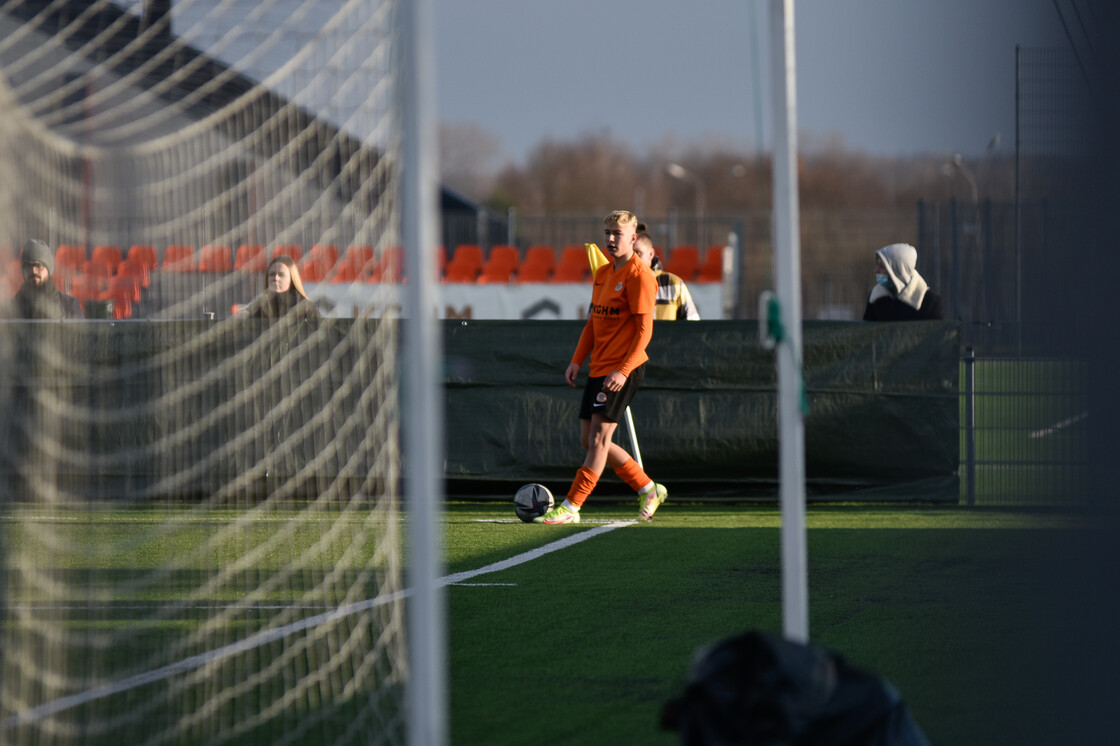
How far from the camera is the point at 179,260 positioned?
20.4ft

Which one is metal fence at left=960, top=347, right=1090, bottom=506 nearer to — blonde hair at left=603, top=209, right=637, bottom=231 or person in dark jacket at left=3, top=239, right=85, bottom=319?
blonde hair at left=603, top=209, right=637, bottom=231

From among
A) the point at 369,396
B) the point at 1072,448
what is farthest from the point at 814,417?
the point at 1072,448

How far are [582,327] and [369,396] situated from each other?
16.4 ft

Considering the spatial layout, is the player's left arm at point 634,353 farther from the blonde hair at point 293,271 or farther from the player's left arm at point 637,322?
the blonde hair at point 293,271

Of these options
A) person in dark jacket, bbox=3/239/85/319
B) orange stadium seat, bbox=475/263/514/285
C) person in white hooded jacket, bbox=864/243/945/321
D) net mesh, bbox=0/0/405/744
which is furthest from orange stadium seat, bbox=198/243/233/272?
orange stadium seat, bbox=475/263/514/285

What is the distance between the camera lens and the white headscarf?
10297mm

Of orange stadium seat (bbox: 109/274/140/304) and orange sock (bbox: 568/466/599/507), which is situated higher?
orange stadium seat (bbox: 109/274/140/304)

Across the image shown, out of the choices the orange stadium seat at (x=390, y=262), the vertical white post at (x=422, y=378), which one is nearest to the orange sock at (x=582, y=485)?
the orange stadium seat at (x=390, y=262)

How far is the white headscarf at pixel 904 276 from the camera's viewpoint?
10.3 m

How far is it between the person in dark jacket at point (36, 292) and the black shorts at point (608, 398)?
344cm

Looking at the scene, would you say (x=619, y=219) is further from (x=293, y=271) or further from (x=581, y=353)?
(x=293, y=271)

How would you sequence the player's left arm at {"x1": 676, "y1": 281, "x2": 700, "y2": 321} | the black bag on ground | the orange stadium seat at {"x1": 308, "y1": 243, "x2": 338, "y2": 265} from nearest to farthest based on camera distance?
1. the black bag on ground
2. the orange stadium seat at {"x1": 308, "y1": 243, "x2": 338, "y2": 265}
3. the player's left arm at {"x1": 676, "y1": 281, "x2": 700, "y2": 321}

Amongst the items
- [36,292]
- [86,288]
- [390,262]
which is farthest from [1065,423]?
[86,288]

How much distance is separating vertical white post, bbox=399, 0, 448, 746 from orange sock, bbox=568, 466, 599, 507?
5686 millimetres
